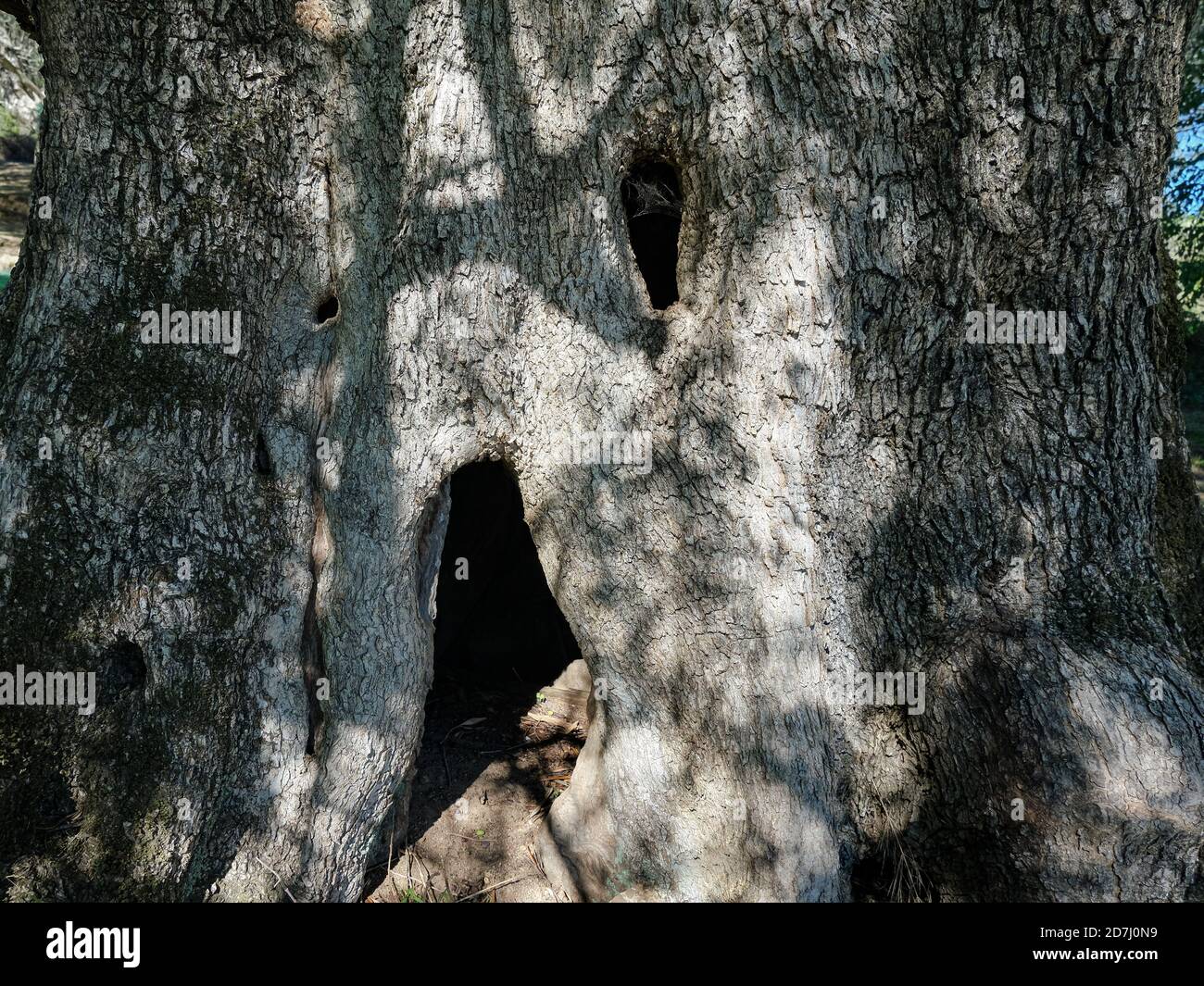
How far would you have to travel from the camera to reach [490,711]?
4824 mm

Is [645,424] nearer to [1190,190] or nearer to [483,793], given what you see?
[483,793]

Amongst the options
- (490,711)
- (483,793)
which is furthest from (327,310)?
(490,711)

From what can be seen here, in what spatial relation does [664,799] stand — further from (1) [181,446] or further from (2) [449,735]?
(1) [181,446]

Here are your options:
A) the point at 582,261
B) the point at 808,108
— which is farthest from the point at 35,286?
the point at 808,108

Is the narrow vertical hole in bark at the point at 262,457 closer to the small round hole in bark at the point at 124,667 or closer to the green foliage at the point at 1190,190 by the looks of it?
the small round hole in bark at the point at 124,667

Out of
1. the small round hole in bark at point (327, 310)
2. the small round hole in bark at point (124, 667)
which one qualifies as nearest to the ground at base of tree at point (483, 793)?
the small round hole in bark at point (124, 667)

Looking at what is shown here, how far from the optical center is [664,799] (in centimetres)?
326

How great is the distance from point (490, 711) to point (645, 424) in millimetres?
2388

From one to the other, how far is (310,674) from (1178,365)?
11.7 feet

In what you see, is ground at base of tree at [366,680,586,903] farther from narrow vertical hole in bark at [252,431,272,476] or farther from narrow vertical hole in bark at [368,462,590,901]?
narrow vertical hole in bark at [252,431,272,476]

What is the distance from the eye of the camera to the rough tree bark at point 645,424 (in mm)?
2748

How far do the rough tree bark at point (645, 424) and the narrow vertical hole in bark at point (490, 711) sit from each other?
61cm

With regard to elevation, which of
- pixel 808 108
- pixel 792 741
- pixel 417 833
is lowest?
pixel 417 833

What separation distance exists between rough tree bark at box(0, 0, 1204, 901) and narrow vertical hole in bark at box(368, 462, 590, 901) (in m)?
0.61
